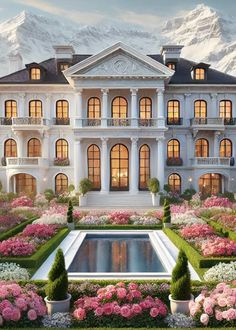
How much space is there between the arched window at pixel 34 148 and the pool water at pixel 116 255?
19.8m

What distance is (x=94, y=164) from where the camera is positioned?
128 ft

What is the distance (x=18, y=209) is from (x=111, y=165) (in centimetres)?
1177

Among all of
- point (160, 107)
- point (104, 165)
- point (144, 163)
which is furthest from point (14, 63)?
point (144, 163)

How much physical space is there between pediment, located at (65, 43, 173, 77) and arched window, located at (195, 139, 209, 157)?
843 centimetres

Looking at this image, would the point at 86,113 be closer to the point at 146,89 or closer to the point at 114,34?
the point at 146,89

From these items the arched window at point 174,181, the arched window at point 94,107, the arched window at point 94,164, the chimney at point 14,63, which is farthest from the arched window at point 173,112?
the chimney at point 14,63

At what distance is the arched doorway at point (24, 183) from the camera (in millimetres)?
39938

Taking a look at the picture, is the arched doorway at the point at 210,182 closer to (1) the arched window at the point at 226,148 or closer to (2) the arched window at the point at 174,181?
(2) the arched window at the point at 174,181

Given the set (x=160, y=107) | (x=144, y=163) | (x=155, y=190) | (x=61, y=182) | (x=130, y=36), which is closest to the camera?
(x=155, y=190)

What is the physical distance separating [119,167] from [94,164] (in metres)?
2.46

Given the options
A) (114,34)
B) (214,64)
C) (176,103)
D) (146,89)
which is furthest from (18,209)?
(114,34)

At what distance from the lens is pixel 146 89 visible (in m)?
38.5

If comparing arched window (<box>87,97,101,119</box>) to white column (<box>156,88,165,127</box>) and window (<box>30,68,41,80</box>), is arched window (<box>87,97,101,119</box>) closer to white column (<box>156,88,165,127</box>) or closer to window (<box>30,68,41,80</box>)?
white column (<box>156,88,165,127</box>)

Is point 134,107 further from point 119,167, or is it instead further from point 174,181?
point 174,181
